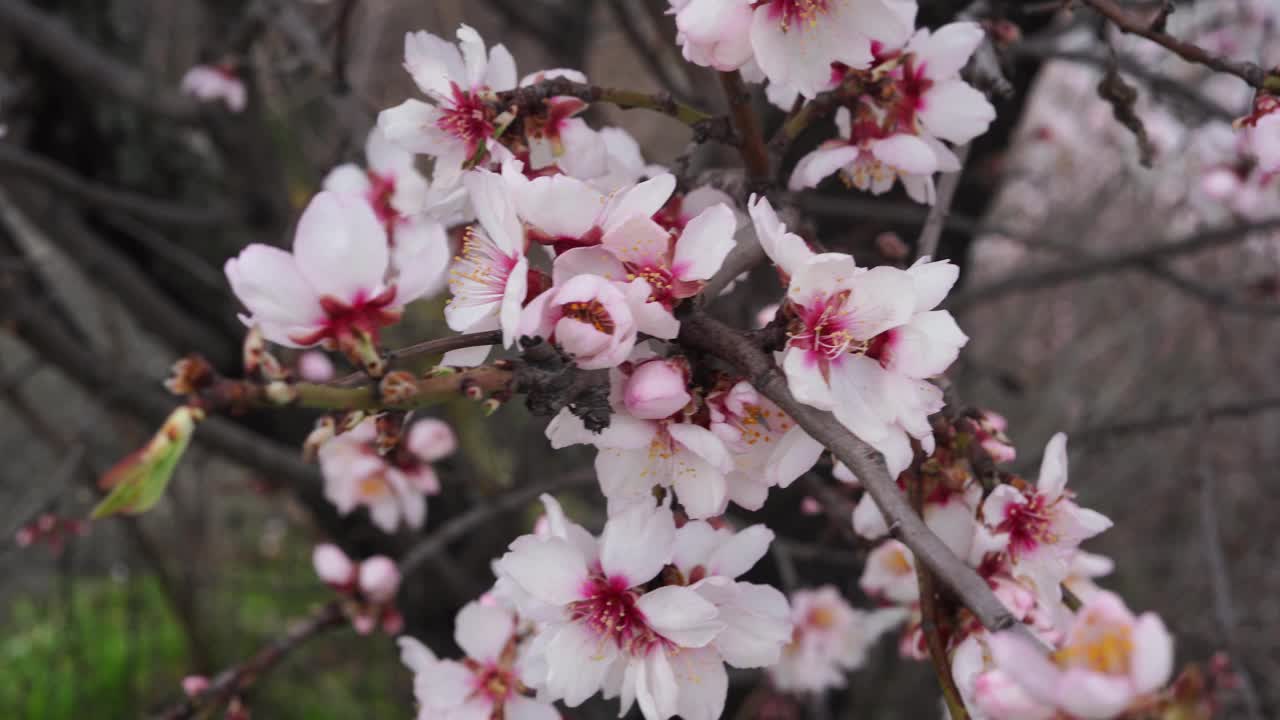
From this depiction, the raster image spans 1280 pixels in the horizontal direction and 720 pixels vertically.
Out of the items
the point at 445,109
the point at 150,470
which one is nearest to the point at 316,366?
the point at 445,109

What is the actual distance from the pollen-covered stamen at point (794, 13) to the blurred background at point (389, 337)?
308mm

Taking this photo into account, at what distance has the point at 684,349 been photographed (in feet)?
2.47

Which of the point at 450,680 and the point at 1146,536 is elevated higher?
the point at 450,680

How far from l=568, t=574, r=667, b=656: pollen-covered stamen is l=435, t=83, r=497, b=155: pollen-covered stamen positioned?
433 millimetres

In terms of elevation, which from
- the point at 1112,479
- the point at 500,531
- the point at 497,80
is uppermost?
the point at 497,80

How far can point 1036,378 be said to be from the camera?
4.61 meters

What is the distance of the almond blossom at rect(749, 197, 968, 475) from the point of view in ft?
2.32

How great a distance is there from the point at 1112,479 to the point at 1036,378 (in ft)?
2.20

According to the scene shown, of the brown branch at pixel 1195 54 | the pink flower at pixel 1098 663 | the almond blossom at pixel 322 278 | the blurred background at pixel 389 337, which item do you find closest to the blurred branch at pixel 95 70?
the blurred background at pixel 389 337

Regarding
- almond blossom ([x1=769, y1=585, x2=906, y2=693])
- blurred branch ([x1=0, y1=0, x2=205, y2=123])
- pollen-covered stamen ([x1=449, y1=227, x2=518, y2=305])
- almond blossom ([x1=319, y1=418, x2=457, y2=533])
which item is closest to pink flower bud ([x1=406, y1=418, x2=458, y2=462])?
almond blossom ([x1=319, y1=418, x2=457, y2=533])

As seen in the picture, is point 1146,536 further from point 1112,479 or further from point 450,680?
point 450,680

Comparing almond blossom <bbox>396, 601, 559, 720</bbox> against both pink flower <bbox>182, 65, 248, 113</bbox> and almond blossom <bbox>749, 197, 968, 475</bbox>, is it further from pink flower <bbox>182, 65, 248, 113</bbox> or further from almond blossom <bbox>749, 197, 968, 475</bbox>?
pink flower <bbox>182, 65, 248, 113</bbox>

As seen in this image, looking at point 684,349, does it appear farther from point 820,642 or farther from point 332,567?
point 820,642

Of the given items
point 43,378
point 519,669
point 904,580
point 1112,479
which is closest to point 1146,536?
point 1112,479
